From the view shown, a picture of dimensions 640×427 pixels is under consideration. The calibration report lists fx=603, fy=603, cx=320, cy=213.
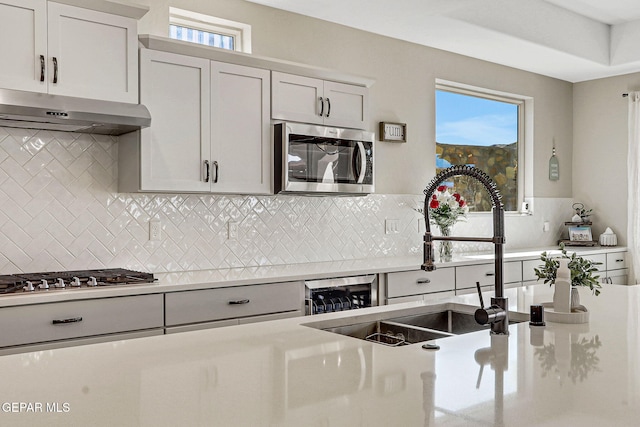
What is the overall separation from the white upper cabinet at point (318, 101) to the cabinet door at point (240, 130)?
0.31ft

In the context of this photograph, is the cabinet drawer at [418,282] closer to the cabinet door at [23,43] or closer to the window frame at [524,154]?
the window frame at [524,154]

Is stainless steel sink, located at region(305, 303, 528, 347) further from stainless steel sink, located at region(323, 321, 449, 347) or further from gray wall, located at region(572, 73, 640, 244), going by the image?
gray wall, located at region(572, 73, 640, 244)

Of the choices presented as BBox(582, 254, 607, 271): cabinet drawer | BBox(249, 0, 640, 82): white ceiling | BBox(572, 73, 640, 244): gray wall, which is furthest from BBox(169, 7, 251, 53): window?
BBox(572, 73, 640, 244): gray wall

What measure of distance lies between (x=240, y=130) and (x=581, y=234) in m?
3.93

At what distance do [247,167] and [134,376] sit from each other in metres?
2.30

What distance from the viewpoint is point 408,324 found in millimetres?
2162

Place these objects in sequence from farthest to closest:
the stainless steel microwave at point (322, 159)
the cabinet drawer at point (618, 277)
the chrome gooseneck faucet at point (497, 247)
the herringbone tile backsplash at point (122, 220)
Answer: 1. the cabinet drawer at point (618, 277)
2. the stainless steel microwave at point (322, 159)
3. the herringbone tile backsplash at point (122, 220)
4. the chrome gooseneck faucet at point (497, 247)

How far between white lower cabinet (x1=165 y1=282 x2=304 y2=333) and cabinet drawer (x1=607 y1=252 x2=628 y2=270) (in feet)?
11.4

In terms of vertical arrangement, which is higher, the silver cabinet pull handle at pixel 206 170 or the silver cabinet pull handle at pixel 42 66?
the silver cabinet pull handle at pixel 42 66

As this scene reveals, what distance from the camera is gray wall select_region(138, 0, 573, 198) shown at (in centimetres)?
394

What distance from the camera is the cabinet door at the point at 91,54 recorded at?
277cm

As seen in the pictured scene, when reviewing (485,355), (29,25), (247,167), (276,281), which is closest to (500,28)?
(247,167)

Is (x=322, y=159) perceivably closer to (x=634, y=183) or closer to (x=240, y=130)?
(x=240, y=130)

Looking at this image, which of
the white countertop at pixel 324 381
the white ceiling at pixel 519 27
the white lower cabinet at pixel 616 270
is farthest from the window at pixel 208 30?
the white lower cabinet at pixel 616 270
